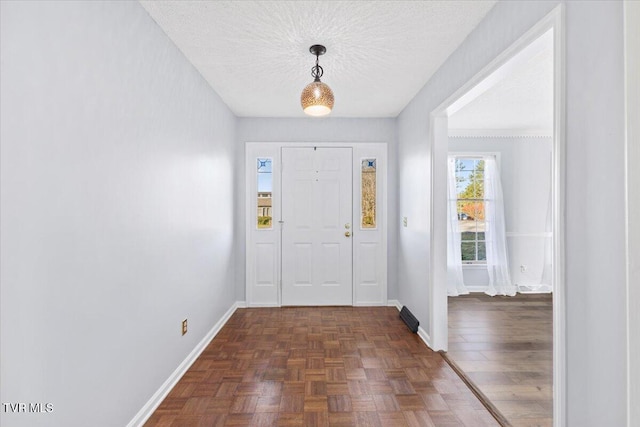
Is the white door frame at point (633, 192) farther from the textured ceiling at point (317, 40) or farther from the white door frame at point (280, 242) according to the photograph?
the white door frame at point (280, 242)

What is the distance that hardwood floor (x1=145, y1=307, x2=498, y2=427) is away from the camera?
6.91ft

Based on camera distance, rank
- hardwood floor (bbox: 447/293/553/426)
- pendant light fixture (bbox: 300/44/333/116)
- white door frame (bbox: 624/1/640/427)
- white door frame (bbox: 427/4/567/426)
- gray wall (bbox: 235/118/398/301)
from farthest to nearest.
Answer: gray wall (bbox: 235/118/398/301)
pendant light fixture (bbox: 300/44/333/116)
hardwood floor (bbox: 447/293/553/426)
white door frame (bbox: 427/4/567/426)
white door frame (bbox: 624/1/640/427)

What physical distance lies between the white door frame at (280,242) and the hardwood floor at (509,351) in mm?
1128

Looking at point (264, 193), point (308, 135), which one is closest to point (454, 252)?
point (308, 135)

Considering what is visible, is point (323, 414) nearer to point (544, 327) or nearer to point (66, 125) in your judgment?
point (66, 125)

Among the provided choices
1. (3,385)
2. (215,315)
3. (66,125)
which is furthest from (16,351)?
(215,315)

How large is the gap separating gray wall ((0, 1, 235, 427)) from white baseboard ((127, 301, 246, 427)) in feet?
0.21

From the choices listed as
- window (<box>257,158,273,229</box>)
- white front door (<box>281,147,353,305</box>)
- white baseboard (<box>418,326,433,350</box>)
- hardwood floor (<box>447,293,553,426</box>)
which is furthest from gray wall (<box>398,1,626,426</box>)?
window (<box>257,158,273,229</box>)

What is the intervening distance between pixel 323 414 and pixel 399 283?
254 centimetres

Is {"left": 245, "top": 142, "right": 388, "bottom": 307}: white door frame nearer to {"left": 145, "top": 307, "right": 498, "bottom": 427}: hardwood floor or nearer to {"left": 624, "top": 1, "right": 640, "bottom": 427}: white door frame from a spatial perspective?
{"left": 145, "top": 307, "right": 498, "bottom": 427}: hardwood floor

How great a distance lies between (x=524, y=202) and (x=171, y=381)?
17.4ft

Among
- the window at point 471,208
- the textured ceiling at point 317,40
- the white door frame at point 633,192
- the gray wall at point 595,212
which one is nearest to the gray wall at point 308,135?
the textured ceiling at point 317,40

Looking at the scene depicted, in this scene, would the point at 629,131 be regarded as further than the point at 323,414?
No

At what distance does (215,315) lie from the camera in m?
3.60
